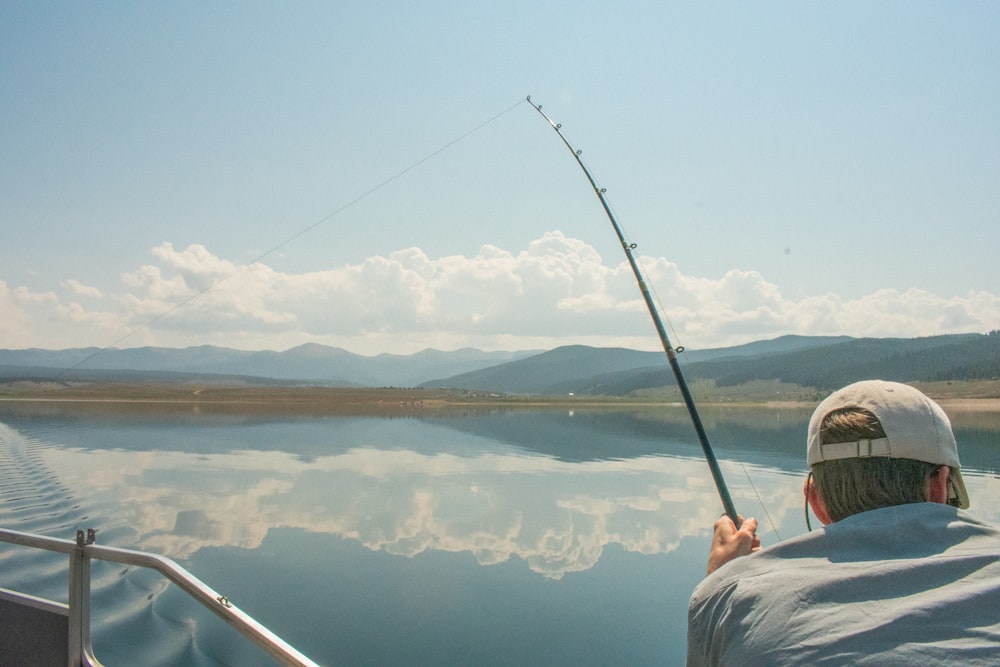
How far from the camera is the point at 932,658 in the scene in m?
1.16

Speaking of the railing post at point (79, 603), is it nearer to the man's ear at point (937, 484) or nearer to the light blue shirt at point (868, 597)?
the light blue shirt at point (868, 597)

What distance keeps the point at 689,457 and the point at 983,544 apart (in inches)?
1611

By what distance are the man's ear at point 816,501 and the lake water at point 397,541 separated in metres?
2.74

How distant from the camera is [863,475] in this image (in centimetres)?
151

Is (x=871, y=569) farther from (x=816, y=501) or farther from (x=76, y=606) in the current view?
(x=76, y=606)

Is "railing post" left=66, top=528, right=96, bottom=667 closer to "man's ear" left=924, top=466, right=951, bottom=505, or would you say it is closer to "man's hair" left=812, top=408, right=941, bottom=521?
"man's hair" left=812, top=408, right=941, bottom=521

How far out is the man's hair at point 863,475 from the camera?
58.8 inches

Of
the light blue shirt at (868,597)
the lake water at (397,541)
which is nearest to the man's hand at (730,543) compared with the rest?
the light blue shirt at (868,597)

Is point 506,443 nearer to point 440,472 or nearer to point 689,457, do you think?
point 689,457

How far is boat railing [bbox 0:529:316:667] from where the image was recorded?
2.84 metres

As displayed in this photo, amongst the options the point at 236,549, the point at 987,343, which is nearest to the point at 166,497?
the point at 236,549

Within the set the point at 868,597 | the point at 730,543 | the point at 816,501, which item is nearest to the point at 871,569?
the point at 868,597

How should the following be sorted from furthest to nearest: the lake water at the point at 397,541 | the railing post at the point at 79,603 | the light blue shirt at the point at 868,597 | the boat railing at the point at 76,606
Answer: the lake water at the point at 397,541 < the railing post at the point at 79,603 < the boat railing at the point at 76,606 < the light blue shirt at the point at 868,597

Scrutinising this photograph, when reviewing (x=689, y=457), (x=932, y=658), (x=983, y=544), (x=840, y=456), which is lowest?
(x=689, y=457)
